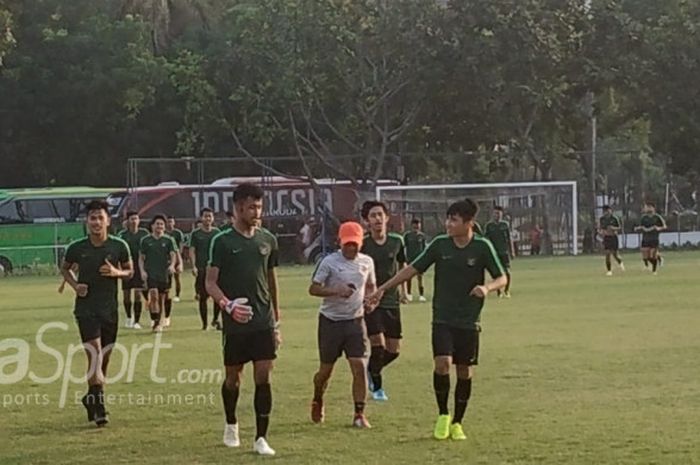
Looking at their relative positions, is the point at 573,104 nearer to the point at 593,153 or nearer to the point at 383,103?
the point at 593,153

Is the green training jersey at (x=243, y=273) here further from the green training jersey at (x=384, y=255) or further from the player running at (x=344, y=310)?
the green training jersey at (x=384, y=255)

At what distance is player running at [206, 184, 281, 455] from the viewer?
415 inches

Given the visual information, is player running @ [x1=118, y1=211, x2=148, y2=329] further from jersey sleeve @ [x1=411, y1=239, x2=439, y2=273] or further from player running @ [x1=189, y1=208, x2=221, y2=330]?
jersey sleeve @ [x1=411, y1=239, x2=439, y2=273]

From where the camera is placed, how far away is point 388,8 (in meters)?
48.4

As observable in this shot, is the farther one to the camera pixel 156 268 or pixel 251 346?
pixel 156 268

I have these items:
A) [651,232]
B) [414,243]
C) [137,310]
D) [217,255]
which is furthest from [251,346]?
[651,232]

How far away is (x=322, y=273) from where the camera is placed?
1184 cm

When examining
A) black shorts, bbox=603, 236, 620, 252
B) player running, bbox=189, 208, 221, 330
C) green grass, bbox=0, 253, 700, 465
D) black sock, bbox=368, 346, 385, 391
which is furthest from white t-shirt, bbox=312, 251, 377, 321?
black shorts, bbox=603, 236, 620, 252

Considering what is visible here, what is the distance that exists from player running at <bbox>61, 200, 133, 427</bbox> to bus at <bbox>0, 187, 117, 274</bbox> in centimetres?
3266

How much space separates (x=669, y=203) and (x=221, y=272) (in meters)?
48.2

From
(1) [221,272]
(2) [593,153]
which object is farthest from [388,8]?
(1) [221,272]

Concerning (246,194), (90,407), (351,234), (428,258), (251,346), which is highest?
(246,194)

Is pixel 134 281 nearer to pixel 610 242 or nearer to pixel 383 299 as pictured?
pixel 383 299

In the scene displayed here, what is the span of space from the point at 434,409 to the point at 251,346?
2.66 meters
